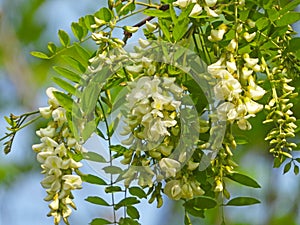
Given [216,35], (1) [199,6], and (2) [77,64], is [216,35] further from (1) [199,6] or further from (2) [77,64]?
(2) [77,64]

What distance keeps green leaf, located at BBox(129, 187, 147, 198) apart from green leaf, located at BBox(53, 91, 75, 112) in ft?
0.45

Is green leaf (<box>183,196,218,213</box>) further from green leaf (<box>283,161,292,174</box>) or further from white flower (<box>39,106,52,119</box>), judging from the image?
white flower (<box>39,106,52,119</box>)

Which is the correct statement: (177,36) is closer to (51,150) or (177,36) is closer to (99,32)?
(99,32)

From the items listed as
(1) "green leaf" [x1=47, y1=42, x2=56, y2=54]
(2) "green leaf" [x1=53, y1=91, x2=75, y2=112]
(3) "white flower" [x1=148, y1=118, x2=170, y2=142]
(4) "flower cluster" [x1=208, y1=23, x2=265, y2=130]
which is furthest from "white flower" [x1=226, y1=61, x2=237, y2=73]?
(1) "green leaf" [x1=47, y1=42, x2=56, y2=54]

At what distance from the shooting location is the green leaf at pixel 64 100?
0.88 m

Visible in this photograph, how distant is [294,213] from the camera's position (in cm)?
269

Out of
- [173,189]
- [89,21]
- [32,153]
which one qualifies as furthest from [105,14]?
[32,153]

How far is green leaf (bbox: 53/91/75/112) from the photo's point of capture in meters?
0.88

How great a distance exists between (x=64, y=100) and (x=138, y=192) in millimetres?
159

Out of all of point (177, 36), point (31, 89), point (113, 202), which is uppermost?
point (31, 89)

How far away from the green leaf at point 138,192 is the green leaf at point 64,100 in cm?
14

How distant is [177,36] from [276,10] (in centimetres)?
16

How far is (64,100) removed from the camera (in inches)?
34.6

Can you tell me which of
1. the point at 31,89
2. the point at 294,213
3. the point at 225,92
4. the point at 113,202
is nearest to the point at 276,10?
the point at 225,92
